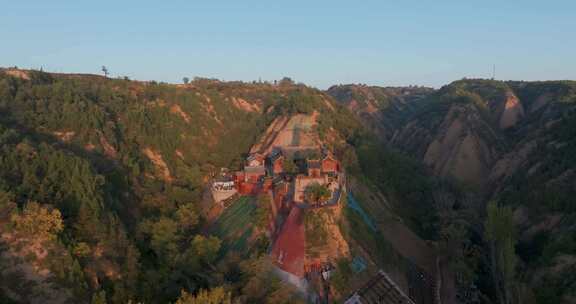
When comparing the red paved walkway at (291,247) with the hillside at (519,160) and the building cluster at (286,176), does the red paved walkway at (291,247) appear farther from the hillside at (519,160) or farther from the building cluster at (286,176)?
the hillside at (519,160)

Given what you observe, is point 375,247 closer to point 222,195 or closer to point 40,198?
point 222,195

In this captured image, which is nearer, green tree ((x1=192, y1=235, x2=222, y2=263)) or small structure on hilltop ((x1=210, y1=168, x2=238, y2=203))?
green tree ((x1=192, y1=235, x2=222, y2=263))

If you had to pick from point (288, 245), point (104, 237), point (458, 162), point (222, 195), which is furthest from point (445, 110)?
point (104, 237)

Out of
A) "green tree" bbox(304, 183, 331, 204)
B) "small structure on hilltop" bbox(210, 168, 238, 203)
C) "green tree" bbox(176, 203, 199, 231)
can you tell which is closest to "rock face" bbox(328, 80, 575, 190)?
"green tree" bbox(304, 183, 331, 204)

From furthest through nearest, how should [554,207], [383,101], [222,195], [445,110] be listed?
[383,101] → [445,110] → [222,195] → [554,207]

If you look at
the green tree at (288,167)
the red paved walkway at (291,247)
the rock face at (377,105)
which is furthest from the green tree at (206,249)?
the rock face at (377,105)

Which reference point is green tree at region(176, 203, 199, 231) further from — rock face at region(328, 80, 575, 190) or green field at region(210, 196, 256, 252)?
rock face at region(328, 80, 575, 190)
